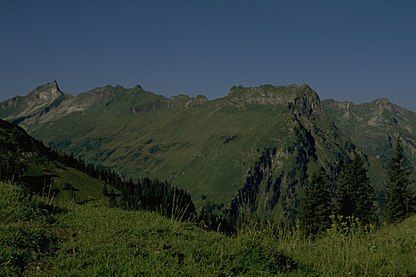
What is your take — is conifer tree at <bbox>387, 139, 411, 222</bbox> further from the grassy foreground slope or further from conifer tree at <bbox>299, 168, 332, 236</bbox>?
the grassy foreground slope

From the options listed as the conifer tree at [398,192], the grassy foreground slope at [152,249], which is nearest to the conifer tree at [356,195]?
the conifer tree at [398,192]

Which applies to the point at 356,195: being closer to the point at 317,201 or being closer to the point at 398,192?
the point at 398,192

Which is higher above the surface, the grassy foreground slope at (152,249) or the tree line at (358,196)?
the tree line at (358,196)

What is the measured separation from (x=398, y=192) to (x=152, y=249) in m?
73.3

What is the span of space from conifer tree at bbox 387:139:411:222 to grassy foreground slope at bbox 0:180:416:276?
63.5 metres

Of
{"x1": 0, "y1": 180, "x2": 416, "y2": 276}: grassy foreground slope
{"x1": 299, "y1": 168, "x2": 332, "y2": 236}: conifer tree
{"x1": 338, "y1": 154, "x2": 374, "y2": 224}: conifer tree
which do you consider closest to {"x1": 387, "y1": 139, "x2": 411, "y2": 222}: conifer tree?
{"x1": 338, "y1": 154, "x2": 374, "y2": 224}: conifer tree

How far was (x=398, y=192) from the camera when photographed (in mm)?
76125

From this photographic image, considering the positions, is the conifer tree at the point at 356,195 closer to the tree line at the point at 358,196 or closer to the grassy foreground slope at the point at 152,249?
the tree line at the point at 358,196

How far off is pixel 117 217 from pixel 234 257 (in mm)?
5591

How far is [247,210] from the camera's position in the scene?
16.5m

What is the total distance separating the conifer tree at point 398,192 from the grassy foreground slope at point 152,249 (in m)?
63.5

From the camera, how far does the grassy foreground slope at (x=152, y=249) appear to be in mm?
10172

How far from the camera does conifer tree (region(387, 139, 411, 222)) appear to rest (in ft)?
246

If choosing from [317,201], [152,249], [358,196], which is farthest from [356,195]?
[152,249]
